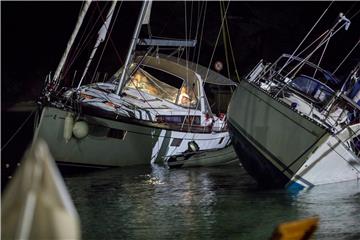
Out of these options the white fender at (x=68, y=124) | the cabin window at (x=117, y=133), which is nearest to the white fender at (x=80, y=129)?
the white fender at (x=68, y=124)

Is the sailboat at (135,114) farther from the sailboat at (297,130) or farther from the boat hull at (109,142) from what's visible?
the sailboat at (297,130)

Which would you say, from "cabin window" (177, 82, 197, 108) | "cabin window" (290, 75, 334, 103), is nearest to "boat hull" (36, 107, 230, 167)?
"cabin window" (177, 82, 197, 108)

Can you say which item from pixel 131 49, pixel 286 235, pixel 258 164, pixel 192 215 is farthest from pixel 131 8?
pixel 286 235

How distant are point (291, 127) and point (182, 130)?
20.6ft

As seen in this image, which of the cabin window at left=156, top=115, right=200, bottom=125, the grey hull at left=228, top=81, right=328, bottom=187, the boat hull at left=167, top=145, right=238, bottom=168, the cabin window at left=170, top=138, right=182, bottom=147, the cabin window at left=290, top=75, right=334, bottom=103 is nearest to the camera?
the grey hull at left=228, top=81, right=328, bottom=187

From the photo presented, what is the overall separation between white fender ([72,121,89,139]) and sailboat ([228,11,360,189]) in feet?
13.3

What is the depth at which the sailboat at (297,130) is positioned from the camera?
1124cm

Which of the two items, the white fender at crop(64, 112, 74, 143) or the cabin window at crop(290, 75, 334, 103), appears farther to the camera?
the white fender at crop(64, 112, 74, 143)

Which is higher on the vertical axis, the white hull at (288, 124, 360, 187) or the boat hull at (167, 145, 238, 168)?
the white hull at (288, 124, 360, 187)

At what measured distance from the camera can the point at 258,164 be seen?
41.7ft

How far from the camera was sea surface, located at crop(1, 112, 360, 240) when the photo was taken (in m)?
9.12

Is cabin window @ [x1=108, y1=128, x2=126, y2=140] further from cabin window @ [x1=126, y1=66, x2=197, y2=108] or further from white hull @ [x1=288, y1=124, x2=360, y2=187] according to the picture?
white hull @ [x1=288, y1=124, x2=360, y2=187]

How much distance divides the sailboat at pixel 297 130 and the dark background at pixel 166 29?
67.0 feet

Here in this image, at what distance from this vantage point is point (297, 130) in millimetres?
11336
